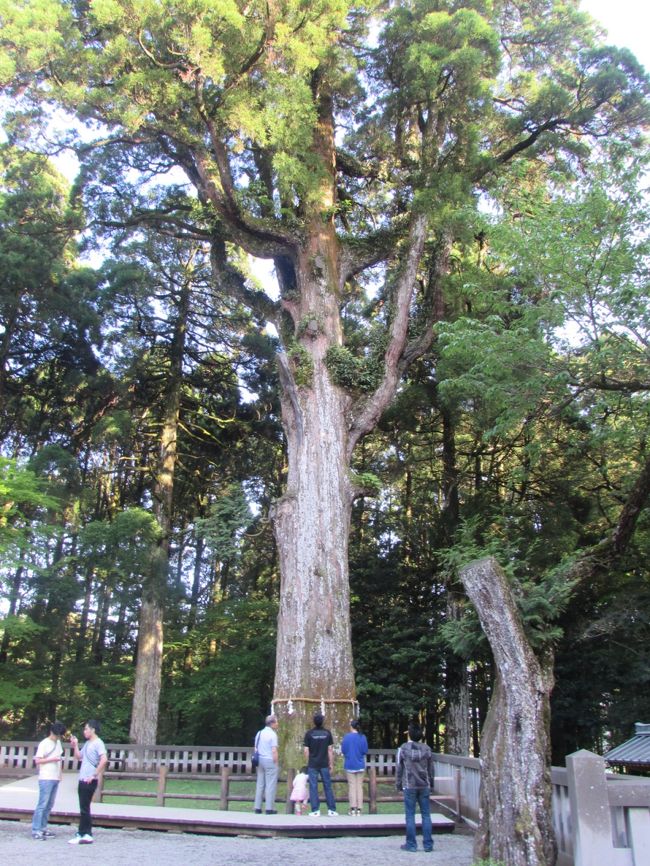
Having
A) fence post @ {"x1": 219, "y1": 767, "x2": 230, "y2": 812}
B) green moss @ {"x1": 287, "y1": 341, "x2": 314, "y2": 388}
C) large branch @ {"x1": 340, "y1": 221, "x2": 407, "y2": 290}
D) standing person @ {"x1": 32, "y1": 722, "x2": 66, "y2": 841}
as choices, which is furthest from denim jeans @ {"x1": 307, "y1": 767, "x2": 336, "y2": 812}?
large branch @ {"x1": 340, "y1": 221, "x2": 407, "y2": 290}

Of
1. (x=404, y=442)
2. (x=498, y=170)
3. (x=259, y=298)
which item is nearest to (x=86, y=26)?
(x=259, y=298)

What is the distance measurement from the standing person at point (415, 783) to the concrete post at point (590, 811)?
2.54 metres

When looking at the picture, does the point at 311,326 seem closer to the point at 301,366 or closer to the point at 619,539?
the point at 301,366

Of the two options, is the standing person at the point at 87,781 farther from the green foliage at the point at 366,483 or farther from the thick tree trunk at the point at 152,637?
the thick tree trunk at the point at 152,637

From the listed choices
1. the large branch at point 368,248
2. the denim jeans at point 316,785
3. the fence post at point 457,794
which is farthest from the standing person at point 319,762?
the large branch at point 368,248

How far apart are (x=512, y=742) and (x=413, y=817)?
1.99 metres

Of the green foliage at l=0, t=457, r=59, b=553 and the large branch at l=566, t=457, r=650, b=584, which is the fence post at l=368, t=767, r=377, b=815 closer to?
the large branch at l=566, t=457, r=650, b=584

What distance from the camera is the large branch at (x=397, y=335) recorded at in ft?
47.1

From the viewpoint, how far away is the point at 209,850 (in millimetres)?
6949

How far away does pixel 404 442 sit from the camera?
21.1 metres

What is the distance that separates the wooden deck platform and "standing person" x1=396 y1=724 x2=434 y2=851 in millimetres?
998

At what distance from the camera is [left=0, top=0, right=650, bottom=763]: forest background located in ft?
34.6

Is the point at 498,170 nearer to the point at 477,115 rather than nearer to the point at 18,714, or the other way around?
the point at 477,115

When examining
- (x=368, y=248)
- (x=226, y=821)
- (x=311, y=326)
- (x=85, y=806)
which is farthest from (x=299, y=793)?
(x=368, y=248)
